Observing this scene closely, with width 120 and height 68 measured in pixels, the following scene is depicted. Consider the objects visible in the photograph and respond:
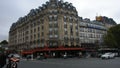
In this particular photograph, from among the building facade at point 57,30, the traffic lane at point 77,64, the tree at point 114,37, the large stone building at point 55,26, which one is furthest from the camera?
the tree at point 114,37

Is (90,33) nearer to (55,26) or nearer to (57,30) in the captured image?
(55,26)

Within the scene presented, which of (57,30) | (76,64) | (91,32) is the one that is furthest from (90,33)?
(76,64)

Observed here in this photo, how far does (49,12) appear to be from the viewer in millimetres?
72250

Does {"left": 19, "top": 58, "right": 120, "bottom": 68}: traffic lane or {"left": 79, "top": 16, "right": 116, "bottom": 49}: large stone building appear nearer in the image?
{"left": 19, "top": 58, "right": 120, "bottom": 68}: traffic lane

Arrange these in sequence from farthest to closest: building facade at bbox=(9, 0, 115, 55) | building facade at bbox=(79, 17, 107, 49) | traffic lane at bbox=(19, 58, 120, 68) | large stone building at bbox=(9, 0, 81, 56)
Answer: building facade at bbox=(79, 17, 107, 49)
large stone building at bbox=(9, 0, 81, 56)
building facade at bbox=(9, 0, 115, 55)
traffic lane at bbox=(19, 58, 120, 68)

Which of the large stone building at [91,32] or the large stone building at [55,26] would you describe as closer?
the large stone building at [55,26]

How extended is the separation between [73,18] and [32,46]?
17034mm

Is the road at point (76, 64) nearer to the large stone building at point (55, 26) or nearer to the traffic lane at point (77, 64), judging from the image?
the traffic lane at point (77, 64)

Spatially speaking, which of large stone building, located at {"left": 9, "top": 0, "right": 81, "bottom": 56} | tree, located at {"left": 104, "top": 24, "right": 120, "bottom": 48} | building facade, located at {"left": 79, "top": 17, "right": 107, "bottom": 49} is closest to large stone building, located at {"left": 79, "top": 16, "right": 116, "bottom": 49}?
building facade, located at {"left": 79, "top": 17, "right": 107, "bottom": 49}

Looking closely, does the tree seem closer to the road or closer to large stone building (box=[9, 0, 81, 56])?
large stone building (box=[9, 0, 81, 56])

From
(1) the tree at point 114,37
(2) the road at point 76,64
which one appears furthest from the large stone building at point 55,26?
(2) the road at point 76,64

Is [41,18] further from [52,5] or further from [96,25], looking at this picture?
[96,25]

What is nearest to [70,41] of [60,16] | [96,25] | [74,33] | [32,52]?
[74,33]

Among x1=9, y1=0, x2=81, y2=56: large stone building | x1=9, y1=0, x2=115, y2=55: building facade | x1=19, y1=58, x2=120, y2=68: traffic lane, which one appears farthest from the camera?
x1=9, y1=0, x2=81, y2=56: large stone building
